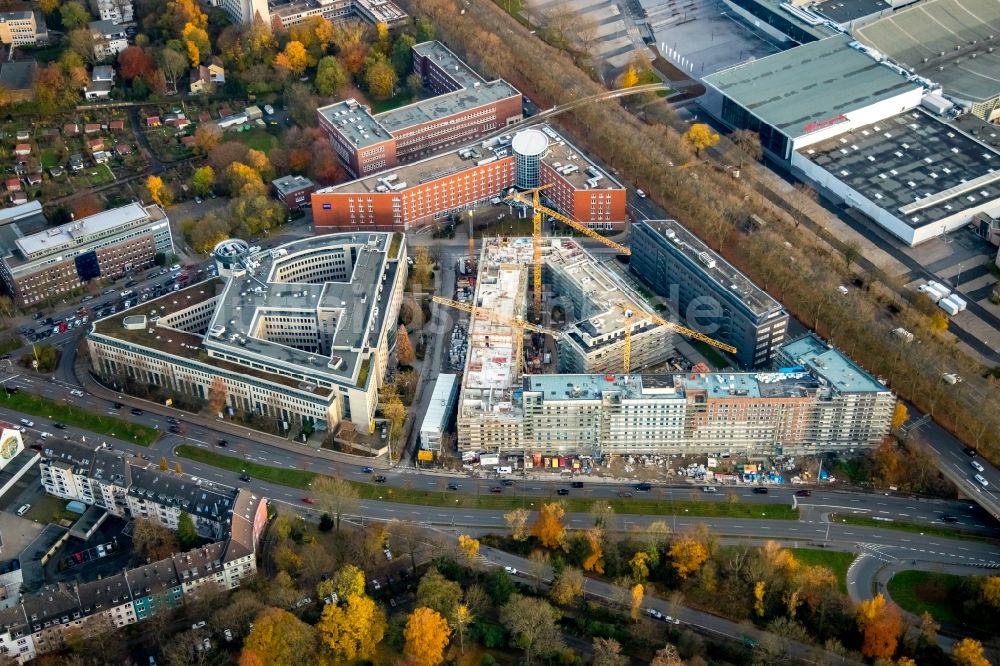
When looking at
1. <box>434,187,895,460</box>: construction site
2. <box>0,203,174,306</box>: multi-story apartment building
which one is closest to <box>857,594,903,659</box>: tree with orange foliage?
<box>434,187,895,460</box>: construction site

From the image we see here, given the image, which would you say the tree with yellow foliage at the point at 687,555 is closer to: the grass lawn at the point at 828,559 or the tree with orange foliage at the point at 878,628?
the grass lawn at the point at 828,559

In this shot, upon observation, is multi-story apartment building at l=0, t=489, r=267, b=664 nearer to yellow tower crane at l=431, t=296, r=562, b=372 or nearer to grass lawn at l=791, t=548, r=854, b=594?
yellow tower crane at l=431, t=296, r=562, b=372

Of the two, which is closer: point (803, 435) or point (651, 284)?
point (803, 435)

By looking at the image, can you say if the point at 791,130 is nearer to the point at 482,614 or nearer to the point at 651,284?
the point at 651,284

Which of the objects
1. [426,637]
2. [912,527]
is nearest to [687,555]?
[912,527]

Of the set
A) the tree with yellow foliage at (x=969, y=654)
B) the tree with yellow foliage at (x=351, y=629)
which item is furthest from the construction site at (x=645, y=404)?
the tree with yellow foliage at (x=969, y=654)

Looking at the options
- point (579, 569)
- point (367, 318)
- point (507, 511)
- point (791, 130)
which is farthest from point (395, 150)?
point (579, 569)

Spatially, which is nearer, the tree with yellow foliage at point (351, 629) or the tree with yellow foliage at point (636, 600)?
the tree with yellow foliage at point (351, 629)
